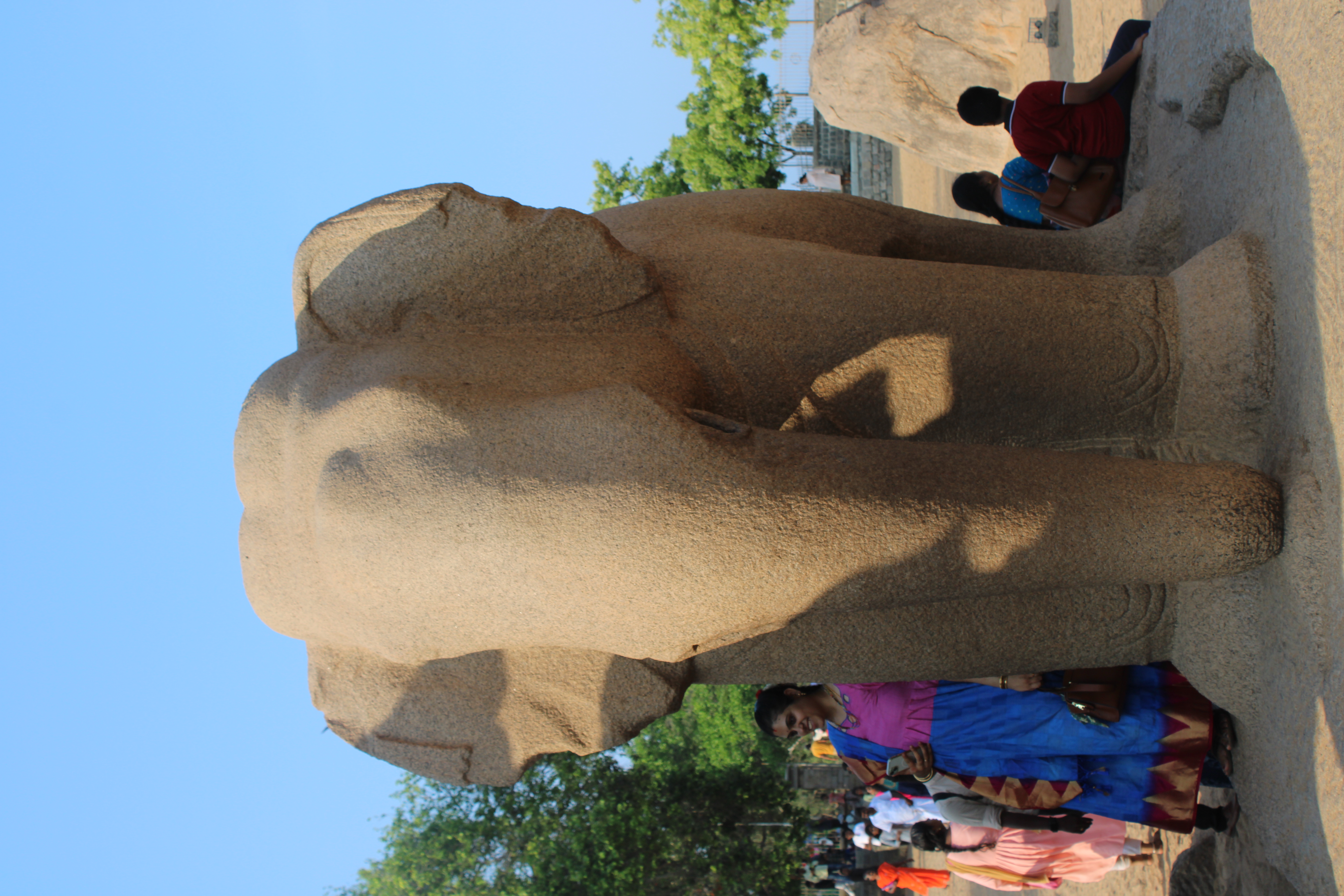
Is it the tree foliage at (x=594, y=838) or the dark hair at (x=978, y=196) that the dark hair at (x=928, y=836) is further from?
the tree foliage at (x=594, y=838)

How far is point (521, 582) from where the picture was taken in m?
2.15

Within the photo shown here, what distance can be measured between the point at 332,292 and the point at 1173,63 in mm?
2818

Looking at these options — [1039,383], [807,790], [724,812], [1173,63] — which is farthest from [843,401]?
[807,790]

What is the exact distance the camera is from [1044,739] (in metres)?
3.70

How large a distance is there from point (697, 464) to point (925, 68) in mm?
7270

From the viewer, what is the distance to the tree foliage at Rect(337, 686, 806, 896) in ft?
45.0

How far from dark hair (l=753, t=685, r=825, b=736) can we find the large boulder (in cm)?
544

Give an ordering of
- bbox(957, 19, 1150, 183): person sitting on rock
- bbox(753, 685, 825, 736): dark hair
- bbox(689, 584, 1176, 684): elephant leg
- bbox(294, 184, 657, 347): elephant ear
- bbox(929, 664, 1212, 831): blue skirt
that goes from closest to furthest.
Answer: bbox(294, 184, 657, 347): elephant ear
bbox(689, 584, 1176, 684): elephant leg
bbox(929, 664, 1212, 831): blue skirt
bbox(957, 19, 1150, 183): person sitting on rock
bbox(753, 685, 825, 736): dark hair

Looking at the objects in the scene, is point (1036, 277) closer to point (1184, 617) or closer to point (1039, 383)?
point (1039, 383)

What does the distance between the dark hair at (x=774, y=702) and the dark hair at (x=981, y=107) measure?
9.74 ft

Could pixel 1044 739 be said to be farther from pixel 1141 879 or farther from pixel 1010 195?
pixel 1010 195

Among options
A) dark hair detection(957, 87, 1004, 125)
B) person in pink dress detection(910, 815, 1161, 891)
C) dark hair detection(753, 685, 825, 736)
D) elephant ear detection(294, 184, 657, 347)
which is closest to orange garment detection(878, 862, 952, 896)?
person in pink dress detection(910, 815, 1161, 891)

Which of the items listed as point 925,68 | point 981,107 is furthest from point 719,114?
Result: point 981,107

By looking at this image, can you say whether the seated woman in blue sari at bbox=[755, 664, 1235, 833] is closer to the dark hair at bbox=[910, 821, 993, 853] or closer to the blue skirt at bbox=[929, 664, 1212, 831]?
the blue skirt at bbox=[929, 664, 1212, 831]
